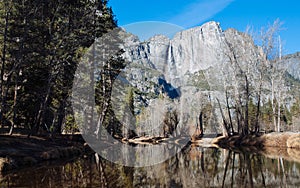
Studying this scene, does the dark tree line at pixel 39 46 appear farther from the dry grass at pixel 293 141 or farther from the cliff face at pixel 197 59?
the dry grass at pixel 293 141

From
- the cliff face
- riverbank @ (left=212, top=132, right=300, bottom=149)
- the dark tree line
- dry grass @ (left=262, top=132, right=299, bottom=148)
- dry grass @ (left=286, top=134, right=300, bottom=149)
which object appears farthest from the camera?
the cliff face

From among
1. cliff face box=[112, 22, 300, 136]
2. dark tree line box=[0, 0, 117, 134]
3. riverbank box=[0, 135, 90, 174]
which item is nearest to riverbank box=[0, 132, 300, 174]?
riverbank box=[0, 135, 90, 174]

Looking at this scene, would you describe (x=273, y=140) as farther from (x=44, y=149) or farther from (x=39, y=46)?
(x=39, y=46)

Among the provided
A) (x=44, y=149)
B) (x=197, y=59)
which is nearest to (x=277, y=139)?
(x=197, y=59)

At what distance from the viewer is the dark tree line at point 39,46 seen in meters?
12.9

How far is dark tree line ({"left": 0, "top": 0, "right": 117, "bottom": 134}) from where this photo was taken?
12.9 metres

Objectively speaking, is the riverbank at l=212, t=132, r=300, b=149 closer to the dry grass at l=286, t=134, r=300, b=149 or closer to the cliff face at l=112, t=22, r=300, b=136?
the dry grass at l=286, t=134, r=300, b=149

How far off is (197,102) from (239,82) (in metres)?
20.5

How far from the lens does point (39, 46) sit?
1382 centimetres

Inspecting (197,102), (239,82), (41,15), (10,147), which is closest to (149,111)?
(197,102)

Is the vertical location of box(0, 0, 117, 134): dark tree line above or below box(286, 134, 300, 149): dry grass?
above

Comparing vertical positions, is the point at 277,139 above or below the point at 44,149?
above

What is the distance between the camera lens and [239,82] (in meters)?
24.4

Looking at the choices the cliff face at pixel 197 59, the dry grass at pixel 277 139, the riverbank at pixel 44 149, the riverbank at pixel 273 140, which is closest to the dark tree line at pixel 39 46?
the riverbank at pixel 44 149
